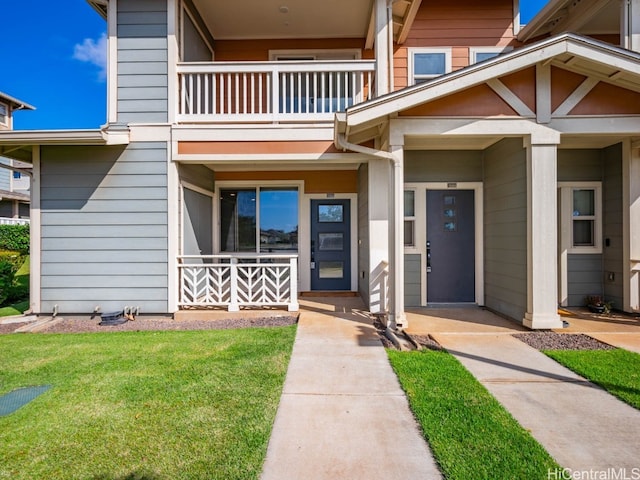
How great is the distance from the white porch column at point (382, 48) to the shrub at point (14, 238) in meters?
14.0

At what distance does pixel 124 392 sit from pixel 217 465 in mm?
1420

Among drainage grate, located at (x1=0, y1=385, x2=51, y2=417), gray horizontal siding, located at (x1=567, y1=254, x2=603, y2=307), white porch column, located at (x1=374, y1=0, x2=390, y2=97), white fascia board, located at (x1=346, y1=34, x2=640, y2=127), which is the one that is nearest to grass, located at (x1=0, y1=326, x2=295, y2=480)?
drainage grate, located at (x1=0, y1=385, x2=51, y2=417)

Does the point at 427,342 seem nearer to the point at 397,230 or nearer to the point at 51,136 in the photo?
the point at 397,230

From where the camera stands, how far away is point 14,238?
12.9 metres

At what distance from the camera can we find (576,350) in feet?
12.7

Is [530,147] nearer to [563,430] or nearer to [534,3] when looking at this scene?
[563,430]

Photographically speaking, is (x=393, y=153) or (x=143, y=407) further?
(x=393, y=153)

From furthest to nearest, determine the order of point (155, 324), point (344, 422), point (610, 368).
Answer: point (155, 324) < point (610, 368) < point (344, 422)

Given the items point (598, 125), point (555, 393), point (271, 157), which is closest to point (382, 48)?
point (271, 157)

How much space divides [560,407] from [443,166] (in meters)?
4.22

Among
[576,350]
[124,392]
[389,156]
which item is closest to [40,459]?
[124,392]

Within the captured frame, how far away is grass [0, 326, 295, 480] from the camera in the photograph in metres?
2.06

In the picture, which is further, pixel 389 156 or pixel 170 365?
pixel 389 156

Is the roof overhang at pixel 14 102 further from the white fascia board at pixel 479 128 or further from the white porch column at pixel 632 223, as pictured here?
the white porch column at pixel 632 223
